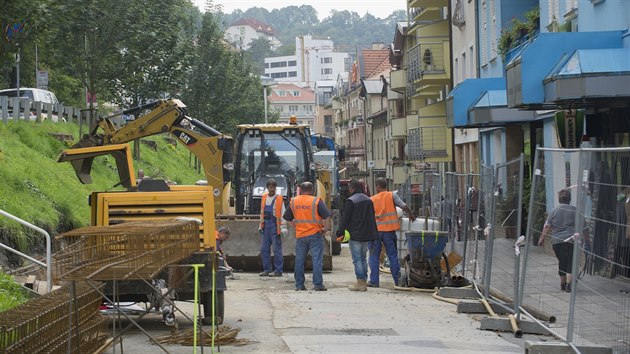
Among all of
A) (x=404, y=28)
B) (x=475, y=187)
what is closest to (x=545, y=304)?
(x=475, y=187)

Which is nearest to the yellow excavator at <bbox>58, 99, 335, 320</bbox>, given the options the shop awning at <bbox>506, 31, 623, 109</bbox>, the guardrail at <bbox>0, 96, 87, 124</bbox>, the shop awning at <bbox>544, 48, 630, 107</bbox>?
the shop awning at <bbox>506, 31, 623, 109</bbox>

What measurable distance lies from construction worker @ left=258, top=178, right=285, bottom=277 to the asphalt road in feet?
8.77

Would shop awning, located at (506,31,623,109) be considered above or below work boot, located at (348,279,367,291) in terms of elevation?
above

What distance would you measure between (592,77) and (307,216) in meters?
4.90

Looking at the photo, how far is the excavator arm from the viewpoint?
23672mm

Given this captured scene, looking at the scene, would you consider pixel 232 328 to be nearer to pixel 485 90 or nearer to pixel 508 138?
pixel 485 90

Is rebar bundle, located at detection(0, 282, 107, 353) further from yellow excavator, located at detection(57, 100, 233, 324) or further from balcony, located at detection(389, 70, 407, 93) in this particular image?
balcony, located at detection(389, 70, 407, 93)

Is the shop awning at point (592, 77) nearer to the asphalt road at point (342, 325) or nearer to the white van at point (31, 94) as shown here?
the asphalt road at point (342, 325)

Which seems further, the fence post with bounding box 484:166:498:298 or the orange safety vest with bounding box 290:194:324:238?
the orange safety vest with bounding box 290:194:324:238

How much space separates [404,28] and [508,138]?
35626mm

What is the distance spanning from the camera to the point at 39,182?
26.0 metres

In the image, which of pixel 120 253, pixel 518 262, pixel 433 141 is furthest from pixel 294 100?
pixel 120 253

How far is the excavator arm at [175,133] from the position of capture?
2367cm

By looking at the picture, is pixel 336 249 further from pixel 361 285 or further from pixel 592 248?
pixel 592 248
